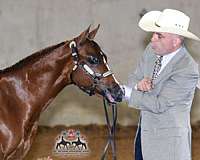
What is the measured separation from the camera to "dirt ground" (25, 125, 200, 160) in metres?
5.81

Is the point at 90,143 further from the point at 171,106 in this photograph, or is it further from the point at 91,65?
the point at 171,106

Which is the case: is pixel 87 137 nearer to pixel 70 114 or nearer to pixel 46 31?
pixel 70 114

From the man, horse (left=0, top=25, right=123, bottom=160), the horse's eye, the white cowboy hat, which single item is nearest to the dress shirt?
the man

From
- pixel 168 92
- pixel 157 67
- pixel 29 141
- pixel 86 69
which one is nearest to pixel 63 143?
pixel 29 141

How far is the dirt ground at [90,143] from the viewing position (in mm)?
5809

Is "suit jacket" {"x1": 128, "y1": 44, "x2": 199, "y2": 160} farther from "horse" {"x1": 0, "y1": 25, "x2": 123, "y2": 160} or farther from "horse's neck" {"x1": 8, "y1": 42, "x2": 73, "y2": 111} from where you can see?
"horse's neck" {"x1": 8, "y1": 42, "x2": 73, "y2": 111}

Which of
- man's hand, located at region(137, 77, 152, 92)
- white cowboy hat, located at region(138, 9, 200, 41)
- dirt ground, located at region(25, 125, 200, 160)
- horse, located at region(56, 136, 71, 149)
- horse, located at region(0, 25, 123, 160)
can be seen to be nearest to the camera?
white cowboy hat, located at region(138, 9, 200, 41)

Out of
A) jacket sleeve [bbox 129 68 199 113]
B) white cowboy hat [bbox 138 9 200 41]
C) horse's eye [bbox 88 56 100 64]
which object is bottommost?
jacket sleeve [bbox 129 68 199 113]

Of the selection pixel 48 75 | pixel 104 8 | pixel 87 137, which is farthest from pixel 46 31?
pixel 48 75

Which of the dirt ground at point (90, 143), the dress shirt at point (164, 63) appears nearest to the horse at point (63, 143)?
the dirt ground at point (90, 143)

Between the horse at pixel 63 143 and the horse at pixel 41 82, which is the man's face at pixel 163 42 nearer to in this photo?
the horse at pixel 41 82

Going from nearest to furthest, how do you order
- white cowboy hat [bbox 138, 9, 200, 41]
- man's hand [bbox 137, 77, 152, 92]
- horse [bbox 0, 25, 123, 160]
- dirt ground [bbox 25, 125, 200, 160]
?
white cowboy hat [bbox 138, 9, 200, 41], man's hand [bbox 137, 77, 152, 92], horse [bbox 0, 25, 123, 160], dirt ground [bbox 25, 125, 200, 160]

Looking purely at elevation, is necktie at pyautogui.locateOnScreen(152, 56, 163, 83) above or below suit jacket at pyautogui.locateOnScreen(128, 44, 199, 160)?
above

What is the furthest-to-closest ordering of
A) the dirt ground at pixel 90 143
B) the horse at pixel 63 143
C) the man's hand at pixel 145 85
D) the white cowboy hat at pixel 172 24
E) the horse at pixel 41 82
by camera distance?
the dirt ground at pixel 90 143 → the horse at pixel 63 143 → the horse at pixel 41 82 → the man's hand at pixel 145 85 → the white cowboy hat at pixel 172 24
